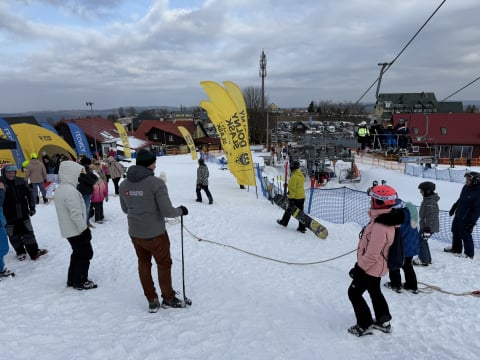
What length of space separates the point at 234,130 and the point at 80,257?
8.39 metres

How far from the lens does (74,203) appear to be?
13.7 ft

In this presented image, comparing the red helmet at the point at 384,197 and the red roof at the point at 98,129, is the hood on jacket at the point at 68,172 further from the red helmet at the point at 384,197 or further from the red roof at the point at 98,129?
the red roof at the point at 98,129

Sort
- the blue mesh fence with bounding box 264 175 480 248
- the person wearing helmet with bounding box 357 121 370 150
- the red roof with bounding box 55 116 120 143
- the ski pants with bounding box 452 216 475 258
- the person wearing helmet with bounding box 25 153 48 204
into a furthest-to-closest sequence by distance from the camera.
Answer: the red roof with bounding box 55 116 120 143, the person wearing helmet with bounding box 357 121 370 150, the person wearing helmet with bounding box 25 153 48 204, the blue mesh fence with bounding box 264 175 480 248, the ski pants with bounding box 452 216 475 258

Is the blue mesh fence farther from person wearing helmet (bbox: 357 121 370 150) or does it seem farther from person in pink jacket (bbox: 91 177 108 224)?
person in pink jacket (bbox: 91 177 108 224)

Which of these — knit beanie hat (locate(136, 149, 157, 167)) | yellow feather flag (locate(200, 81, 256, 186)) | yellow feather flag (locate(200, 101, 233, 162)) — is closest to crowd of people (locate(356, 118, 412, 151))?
yellow feather flag (locate(200, 81, 256, 186))

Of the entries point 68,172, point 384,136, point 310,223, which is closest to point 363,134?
point 384,136

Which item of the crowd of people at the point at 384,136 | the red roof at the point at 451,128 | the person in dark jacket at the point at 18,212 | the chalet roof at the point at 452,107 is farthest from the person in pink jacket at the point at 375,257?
the chalet roof at the point at 452,107

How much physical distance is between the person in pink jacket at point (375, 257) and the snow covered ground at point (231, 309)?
18cm

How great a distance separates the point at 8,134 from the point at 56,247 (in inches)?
382

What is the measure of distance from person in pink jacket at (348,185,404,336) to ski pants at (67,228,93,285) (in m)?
3.45

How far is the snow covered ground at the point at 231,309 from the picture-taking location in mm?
3258

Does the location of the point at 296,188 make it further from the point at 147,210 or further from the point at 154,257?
the point at 147,210

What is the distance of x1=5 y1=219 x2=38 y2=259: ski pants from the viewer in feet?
17.2

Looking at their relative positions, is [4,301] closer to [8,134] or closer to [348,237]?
[348,237]
